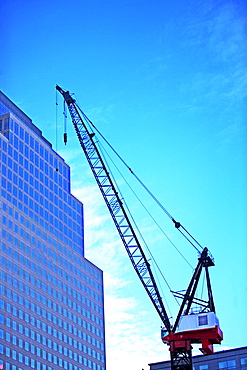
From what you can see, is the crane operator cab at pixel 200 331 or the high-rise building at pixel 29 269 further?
the high-rise building at pixel 29 269

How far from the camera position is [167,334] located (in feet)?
488

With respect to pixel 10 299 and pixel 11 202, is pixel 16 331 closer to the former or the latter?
pixel 10 299

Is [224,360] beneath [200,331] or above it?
above

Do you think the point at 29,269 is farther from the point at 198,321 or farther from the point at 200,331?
the point at 200,331

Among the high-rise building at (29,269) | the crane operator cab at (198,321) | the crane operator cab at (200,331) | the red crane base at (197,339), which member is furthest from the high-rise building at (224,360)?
the high-rise building at (29,269)

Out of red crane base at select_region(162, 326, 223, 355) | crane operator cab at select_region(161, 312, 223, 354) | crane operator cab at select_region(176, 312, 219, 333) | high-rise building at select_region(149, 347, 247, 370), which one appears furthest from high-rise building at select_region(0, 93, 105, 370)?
crane operator cab at select_region(176, 312, 219, 333)

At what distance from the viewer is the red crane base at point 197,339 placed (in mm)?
140750

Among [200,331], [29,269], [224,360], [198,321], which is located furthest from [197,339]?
[29,269]

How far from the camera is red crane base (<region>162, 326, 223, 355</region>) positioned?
462 ft

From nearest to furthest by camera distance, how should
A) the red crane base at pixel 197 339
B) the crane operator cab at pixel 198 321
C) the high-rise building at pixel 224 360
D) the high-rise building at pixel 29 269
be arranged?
the red crane base at pixel 197 339 → the crane operator cab at pixel 198 321 → the high-rise building at pixel 224 360 → the high-rise building at pixel 29 269

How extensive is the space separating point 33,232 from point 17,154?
18.3 metres

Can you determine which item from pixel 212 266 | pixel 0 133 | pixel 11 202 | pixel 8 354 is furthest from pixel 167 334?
pixel 0 133

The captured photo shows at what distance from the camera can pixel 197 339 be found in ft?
469

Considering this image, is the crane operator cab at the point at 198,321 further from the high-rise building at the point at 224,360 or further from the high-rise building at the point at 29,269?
the high-rise building at the point at 29,269
